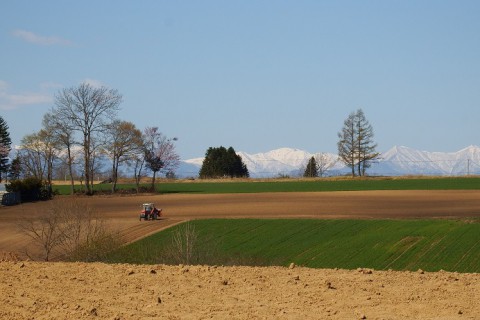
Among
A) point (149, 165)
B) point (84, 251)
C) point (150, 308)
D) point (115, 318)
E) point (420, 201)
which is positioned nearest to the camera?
point (115, 318)

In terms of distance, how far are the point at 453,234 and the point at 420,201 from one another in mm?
27248

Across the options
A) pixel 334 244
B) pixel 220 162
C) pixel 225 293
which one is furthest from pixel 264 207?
pixel 220 162

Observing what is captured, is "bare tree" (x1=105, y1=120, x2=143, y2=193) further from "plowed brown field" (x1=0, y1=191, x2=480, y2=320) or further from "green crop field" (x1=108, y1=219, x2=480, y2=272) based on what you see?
"plowed brown field" (x1=0, y1=191, x2=480, y2=320)

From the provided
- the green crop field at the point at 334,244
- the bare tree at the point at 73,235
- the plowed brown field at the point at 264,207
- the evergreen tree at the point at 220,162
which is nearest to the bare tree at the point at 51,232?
the bare tree at the point at 73,235

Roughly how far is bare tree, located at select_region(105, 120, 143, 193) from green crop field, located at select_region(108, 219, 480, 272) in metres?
40.5

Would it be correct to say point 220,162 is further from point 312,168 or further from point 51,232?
point 51,232

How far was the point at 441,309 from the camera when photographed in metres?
10.7

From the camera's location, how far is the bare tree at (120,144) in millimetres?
91250

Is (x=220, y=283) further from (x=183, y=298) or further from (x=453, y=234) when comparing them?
(x=453, y=234)

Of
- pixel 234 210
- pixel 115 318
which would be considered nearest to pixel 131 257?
pixel 115 318

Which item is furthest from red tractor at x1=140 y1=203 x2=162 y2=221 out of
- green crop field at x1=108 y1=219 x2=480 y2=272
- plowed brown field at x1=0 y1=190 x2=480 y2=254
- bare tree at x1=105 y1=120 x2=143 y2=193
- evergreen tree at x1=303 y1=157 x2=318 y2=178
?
evergreen tree at x1=303 y1=157 x2=318 y2=178

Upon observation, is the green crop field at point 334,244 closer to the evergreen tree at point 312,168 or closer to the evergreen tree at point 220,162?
the evergreen tree at point 312,168

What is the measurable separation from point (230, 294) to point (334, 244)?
30527 millimetres

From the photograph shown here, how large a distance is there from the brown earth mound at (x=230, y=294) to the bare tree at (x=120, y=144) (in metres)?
77.3
